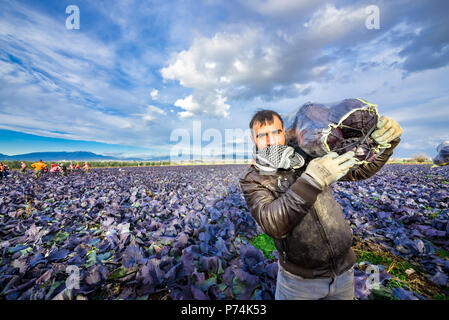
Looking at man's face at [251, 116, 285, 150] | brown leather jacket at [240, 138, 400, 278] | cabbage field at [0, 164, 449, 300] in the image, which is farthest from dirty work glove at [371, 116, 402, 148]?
cabbage field at [0, 164, 449, 300]

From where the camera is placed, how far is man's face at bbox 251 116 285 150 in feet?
6.07

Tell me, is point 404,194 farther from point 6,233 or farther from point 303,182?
point 6,233

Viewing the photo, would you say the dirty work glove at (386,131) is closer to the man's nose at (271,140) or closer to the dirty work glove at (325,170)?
the dirty work glove at (325,170)

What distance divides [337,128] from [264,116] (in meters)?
0.69

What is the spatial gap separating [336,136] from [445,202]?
25.3 ft

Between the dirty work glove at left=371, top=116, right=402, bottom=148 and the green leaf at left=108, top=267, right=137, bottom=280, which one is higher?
the dirty work glove at left=371, top=116, right=402, bottom=148

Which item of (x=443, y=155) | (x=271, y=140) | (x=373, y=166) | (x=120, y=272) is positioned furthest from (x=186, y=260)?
(x=443, y=155)

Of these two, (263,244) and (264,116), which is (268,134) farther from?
(263,244)

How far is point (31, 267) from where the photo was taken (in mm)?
2652

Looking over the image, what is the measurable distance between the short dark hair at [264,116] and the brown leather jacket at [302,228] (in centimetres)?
55

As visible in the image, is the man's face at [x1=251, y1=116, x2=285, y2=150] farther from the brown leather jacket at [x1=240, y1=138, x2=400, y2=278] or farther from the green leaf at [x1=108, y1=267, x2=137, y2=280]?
the green leaf at [x1=108, y1=267, x2=137, y2=280]

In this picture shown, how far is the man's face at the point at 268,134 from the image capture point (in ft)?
6.07
